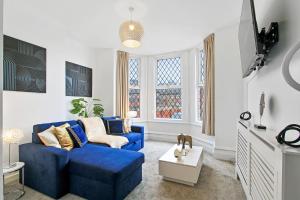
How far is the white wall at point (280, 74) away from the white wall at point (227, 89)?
1.21 meters

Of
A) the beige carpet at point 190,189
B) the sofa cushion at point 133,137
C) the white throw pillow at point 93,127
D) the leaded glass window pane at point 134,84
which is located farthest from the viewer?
the leaded glass window pane at point 134,84

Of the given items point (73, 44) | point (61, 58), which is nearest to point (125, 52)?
point (73, 44)

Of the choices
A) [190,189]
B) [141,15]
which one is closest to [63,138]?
[190,189]

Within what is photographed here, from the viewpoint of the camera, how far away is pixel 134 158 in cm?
200

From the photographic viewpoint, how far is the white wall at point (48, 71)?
7.39 ft

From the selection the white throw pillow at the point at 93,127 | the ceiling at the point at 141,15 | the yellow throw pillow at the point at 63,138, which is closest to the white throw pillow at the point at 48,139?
the yellow throw pillow at the point at 63,138

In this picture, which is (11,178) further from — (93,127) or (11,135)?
(93,127)

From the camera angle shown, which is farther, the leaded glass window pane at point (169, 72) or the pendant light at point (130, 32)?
the leaded glass window pane at point (169, 72)

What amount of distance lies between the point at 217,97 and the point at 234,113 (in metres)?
0.42

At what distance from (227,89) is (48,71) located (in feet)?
10.7

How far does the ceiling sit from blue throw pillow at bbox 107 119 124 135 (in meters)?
1.80

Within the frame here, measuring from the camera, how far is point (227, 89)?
304 centimetres

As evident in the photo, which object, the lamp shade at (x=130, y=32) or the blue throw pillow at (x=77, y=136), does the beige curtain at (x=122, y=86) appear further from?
the lamp shade at (x=130, y=32)

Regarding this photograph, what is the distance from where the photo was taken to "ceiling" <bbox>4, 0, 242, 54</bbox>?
88.4 inches
